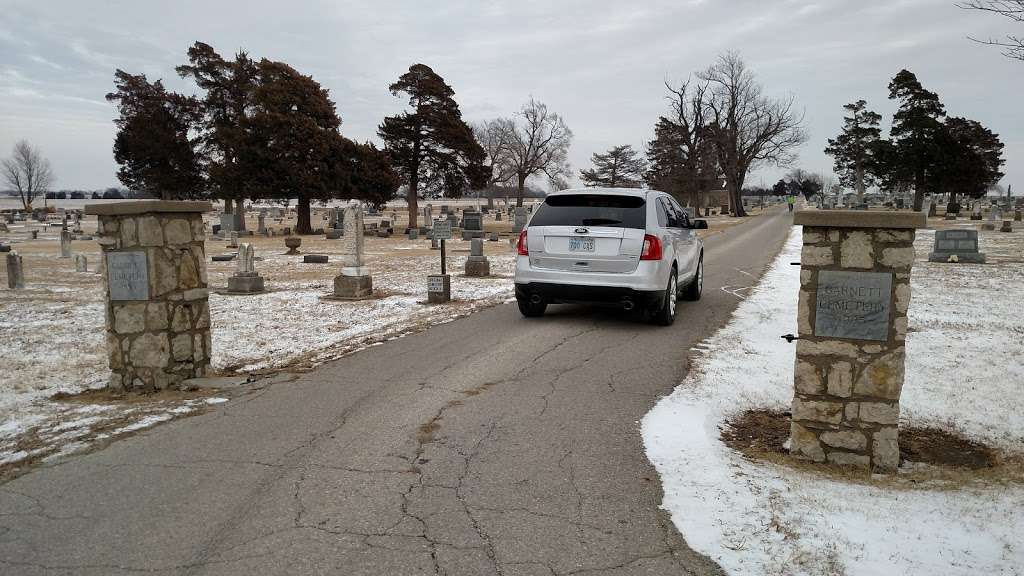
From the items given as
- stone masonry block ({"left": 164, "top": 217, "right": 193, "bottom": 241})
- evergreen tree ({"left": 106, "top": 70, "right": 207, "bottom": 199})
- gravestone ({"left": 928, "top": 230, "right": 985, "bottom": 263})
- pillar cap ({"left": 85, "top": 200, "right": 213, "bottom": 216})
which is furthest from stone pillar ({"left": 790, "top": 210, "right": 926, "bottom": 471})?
evergreen tree ({"left": 106, "top": 70, "right": 207, "bottom": 199})

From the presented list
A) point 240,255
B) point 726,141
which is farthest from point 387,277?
point 726,141

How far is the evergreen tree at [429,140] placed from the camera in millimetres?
43656

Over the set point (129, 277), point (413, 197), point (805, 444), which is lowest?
point (805, 444)

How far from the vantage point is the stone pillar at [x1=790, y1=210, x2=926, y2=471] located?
437cm

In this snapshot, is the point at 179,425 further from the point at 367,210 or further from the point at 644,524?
the point at 367,210

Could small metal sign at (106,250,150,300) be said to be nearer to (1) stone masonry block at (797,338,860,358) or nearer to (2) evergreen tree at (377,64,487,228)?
(1) stone masonry block at (797,338,860,358)

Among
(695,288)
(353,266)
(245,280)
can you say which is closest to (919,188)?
(695,288)

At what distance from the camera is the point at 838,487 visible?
13.5 feet

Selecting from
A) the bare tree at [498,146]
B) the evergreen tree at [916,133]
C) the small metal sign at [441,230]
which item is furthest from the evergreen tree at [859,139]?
the small metal sign at [441,230]

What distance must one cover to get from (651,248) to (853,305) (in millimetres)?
3998

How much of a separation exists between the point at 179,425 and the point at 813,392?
15.9ft

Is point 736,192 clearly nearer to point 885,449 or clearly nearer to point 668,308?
point 668,308

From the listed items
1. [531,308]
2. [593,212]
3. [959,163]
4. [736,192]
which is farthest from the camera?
[736,192]

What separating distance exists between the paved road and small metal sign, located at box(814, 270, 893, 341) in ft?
5.12
